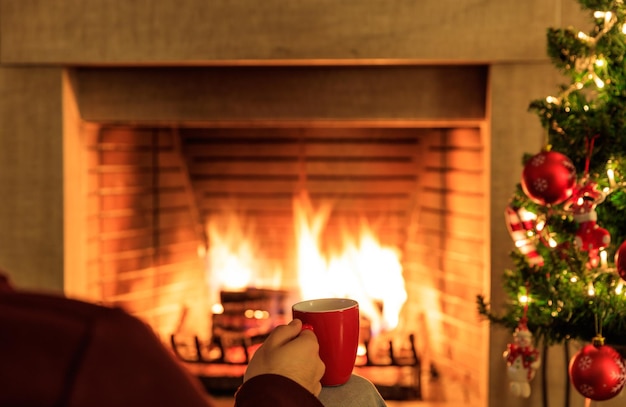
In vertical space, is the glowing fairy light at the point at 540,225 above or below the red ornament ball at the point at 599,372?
above

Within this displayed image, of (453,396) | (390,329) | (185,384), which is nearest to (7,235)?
(390,329)

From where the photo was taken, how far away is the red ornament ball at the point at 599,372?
167 centimetres

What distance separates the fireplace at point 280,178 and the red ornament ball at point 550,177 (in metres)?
0.71

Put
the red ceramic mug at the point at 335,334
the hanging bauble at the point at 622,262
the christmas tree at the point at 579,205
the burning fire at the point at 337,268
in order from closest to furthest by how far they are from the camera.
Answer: the red ceramic mug at the point at 335,334 < the hanging bauble at the point at 622,262 < the christmas tree at the point at 579,205 < the burning fire at the point at 337,268

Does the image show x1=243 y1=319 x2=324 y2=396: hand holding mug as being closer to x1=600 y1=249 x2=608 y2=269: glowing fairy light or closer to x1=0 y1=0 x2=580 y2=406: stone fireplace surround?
x1=600 y1=249 x2=608 y2=269: glowing fairy light

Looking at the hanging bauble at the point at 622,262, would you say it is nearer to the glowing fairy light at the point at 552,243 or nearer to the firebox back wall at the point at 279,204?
the glowing fairy light at the point at 552,243

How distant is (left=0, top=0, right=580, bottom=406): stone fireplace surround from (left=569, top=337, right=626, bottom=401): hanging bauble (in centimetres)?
62

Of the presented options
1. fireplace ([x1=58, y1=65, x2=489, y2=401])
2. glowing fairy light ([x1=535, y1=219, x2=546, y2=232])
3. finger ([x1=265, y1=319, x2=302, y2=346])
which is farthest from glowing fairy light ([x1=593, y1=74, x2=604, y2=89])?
finger ([x1=265, y1=319, x2=302, y2=346])

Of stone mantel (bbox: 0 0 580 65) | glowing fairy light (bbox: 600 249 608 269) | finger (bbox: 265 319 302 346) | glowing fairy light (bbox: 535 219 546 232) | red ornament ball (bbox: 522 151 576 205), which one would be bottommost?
glowing fairy light (bbox: 600 249 608 269)

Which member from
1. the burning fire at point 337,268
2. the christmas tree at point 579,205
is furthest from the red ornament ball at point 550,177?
the burning fire at point 337,268

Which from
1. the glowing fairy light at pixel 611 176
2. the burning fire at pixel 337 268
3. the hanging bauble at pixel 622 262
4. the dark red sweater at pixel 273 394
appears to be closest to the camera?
the dark red sweater at pixel 273 394

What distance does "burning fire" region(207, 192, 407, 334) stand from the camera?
9.99 ft

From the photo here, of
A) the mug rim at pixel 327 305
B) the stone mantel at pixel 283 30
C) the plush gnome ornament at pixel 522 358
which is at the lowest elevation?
the plush gnome ornament at pixel 522 358

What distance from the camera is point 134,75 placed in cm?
253
